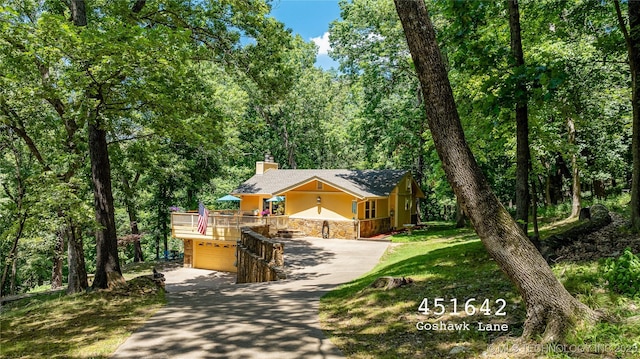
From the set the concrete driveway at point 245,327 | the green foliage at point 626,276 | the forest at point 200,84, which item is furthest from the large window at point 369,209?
the green foliage at point 626,276

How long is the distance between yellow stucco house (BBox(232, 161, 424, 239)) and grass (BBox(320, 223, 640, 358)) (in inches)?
664

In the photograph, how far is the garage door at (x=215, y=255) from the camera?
75.6 feet

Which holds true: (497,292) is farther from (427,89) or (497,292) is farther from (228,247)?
(228,247)

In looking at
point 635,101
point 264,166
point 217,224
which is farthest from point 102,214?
point 264,166

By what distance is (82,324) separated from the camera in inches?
270

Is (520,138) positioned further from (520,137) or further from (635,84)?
(635,84)

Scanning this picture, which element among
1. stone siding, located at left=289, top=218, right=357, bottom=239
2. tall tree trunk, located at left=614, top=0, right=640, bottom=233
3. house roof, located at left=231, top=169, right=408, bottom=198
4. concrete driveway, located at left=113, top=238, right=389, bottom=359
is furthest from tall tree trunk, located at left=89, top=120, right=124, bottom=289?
stone siding, located at left=289, top=218, right=357, bottom=239

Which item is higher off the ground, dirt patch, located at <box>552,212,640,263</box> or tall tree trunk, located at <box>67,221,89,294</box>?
dirt patch, located at <box>552,212,640,263</box>

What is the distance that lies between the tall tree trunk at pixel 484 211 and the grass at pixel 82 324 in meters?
4.79

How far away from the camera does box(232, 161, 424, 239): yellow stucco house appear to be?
985 inches

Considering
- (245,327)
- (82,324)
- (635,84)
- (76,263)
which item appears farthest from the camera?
(76,263)

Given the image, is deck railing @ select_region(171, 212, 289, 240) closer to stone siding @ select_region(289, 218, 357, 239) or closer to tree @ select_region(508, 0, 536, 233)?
stone siding @ select_region(289, 218, 357, 239)

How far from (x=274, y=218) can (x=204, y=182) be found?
692cm

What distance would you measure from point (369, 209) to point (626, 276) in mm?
21441
